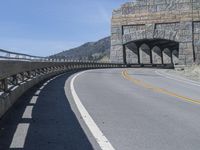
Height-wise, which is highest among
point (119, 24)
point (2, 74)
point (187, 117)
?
point (119, 24)

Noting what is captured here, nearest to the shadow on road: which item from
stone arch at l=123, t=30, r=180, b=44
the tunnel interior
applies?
stone arch at l=123, t=30, r=180, b=44

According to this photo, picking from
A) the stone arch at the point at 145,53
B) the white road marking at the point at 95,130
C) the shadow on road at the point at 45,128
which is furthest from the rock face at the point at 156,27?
the white road marking at the point at 95,130

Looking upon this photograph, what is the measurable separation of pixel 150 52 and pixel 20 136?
89.3 m

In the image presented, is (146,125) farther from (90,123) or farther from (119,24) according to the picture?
(119,24)

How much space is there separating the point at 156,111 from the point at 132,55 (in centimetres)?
7139

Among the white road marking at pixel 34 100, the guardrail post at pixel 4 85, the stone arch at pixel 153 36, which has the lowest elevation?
the white road marking at pixel 34 100

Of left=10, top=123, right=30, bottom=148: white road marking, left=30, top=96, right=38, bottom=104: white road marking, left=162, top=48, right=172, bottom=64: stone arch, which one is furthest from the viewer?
left=162, top=48, right=172, bottom=64: stone arch

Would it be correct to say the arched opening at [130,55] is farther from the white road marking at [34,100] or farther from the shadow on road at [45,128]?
the shadow on road at [45,128]

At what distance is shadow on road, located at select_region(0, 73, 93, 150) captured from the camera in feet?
24.1

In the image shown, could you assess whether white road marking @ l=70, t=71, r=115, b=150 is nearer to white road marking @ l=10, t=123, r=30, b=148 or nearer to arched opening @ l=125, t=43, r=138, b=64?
white road marking @ l=10, t=123, r=30, b=148

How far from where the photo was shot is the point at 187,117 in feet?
35.8

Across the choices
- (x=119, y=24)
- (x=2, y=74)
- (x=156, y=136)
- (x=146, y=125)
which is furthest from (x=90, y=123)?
(x=119, y=24)

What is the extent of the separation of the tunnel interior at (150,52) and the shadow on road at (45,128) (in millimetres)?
69281

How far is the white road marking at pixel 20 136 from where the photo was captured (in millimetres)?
7312
